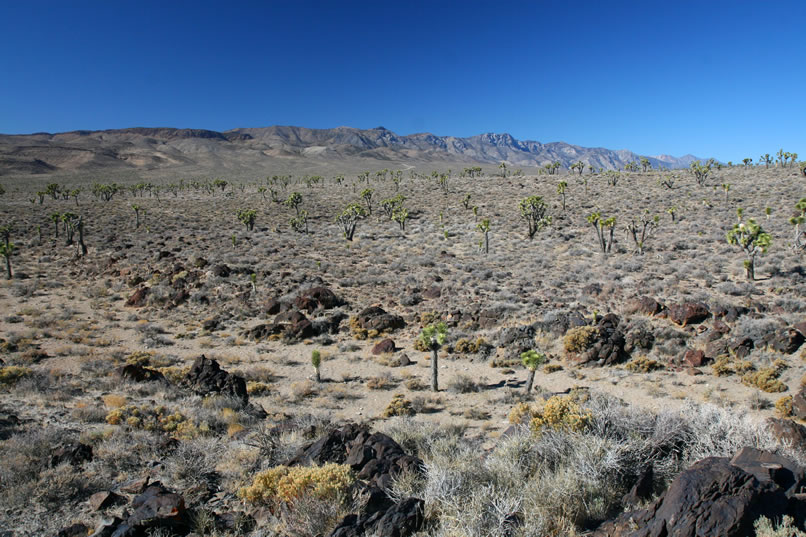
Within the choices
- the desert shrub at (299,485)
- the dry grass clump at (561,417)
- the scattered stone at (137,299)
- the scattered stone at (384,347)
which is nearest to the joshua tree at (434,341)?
the scattered stone at (384,347)

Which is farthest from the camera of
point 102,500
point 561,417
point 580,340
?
point 580,340

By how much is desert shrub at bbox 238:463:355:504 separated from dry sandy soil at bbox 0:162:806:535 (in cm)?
102

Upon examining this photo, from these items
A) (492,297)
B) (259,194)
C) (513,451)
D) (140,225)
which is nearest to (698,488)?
(513,451)

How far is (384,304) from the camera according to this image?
22422mm

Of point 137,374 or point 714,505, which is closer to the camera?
point 714,505

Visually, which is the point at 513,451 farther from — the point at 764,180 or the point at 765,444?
the point at 764,180

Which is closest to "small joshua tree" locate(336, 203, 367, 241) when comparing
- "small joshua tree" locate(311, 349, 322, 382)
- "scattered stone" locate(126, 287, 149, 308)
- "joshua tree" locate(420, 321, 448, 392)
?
"scattered stone" locate(126, 287, 149, 308)

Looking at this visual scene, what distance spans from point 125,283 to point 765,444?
30421 mm

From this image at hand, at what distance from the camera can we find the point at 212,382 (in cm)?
1246

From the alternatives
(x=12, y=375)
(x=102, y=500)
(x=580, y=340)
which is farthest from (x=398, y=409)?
(x=12, y=375)

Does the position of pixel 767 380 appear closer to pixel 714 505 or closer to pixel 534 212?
pixel 714 505

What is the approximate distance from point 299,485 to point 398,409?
20.4 feet

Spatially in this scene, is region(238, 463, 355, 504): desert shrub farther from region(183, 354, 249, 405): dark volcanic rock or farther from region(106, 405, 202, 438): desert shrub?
region(183, 354, 249, 405): dark volcanic rock

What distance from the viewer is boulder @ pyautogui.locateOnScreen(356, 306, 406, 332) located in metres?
19.3
